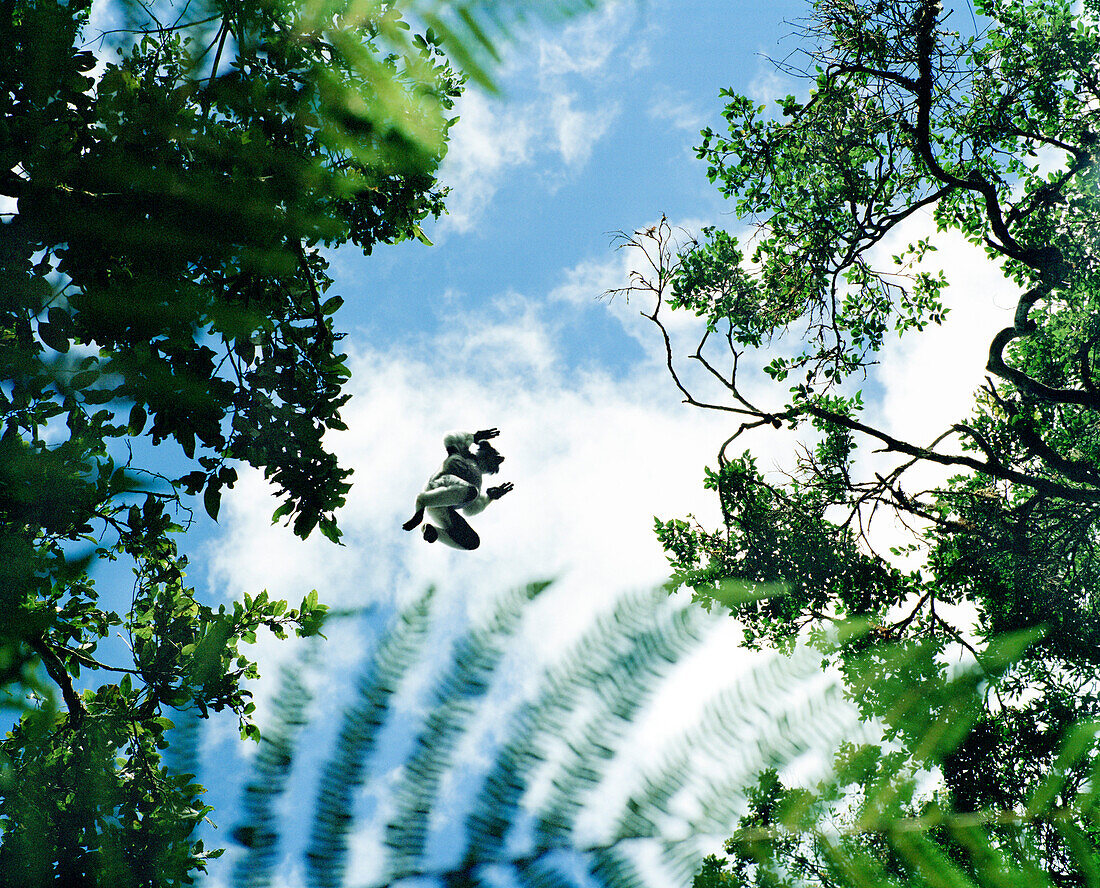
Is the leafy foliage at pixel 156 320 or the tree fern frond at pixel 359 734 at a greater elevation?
the leafy foliage at pixel 156 320

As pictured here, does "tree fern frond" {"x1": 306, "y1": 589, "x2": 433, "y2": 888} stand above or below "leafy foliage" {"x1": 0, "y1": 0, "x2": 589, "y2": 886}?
below

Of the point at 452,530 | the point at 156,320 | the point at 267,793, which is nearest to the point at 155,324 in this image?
the point at 156,320

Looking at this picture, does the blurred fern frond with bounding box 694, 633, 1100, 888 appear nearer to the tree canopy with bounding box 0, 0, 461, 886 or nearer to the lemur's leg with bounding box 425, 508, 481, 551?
the tree canopy with bounding box 0, 0, 461, 886

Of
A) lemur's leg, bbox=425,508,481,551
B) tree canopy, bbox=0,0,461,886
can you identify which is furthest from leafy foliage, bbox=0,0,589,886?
lemur's leg, bbox=425,508,481,551

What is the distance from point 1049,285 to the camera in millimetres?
7719

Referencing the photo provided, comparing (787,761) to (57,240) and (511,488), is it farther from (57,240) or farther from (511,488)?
(511,488)

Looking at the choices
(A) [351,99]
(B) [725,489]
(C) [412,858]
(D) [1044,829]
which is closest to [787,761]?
(C) [412,858]

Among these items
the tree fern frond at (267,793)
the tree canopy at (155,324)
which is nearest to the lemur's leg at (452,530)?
the tree canopy at (155,324)

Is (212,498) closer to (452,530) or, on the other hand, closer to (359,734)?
(452,530)

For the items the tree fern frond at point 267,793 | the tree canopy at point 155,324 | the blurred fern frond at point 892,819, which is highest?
the tree canopy at point 155,324

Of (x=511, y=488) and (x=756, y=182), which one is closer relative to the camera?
(x=511, y=488)

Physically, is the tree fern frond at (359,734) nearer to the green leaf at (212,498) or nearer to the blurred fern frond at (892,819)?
the blurred fern frond at (892,819)

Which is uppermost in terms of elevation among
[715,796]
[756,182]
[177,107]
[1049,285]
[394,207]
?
[756,182]

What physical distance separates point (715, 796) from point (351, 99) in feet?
5.41
